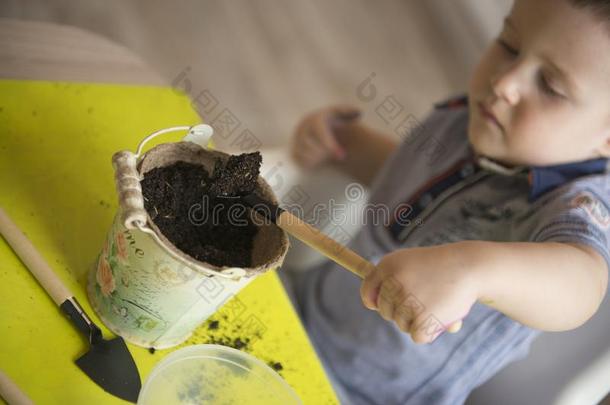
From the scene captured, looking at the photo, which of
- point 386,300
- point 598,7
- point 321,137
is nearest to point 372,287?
point 386,300

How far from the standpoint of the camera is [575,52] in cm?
68

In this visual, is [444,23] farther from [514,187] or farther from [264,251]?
[264,251]

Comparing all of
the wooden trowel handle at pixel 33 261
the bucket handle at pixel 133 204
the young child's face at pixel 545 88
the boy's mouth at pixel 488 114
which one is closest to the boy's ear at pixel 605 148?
the young child's face at pixel 545 88

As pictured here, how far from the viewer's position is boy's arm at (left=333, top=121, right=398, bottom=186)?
1.02 m

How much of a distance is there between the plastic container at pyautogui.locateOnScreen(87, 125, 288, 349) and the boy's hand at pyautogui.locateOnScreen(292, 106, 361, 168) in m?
0.40

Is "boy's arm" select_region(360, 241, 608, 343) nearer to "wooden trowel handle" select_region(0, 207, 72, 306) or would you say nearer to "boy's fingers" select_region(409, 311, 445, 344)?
"boy's fingers" select_region(409, 311, 445, 344)

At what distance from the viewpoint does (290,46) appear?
1.73 meters

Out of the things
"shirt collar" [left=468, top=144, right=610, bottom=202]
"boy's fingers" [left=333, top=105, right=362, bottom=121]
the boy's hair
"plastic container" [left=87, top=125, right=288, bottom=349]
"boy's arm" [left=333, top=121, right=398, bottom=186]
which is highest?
"plastic container" [left=87, top=125, right=288, bottom=349]

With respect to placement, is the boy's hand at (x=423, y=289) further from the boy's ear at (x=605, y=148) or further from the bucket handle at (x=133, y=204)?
the boy's ear at (x=605, y=148)

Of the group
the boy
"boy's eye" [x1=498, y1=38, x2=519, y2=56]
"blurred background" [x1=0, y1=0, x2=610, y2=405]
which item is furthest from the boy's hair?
"blurred background" [x1=0, y1=0, x2=610, y2=405]

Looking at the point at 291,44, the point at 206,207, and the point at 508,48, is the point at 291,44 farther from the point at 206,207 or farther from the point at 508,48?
the point at 206,207

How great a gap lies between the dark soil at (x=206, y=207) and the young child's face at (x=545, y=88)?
0.35 metres

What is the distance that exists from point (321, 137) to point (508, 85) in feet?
1.13

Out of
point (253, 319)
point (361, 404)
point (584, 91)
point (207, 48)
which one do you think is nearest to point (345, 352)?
point (361, 404)
